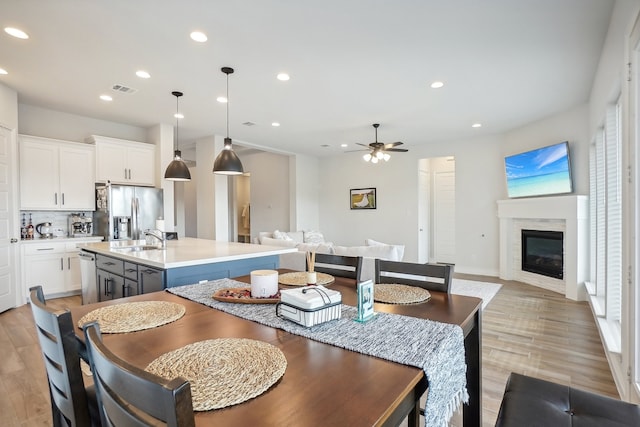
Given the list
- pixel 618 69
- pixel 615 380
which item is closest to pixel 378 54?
pixel 618 69

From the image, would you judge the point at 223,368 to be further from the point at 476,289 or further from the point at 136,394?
the point at 476,289

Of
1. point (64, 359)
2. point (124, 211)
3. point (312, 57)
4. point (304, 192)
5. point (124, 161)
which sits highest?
point (312, 57)

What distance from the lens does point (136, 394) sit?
59 centimetres

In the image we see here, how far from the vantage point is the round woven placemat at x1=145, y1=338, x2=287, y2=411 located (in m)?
0.75

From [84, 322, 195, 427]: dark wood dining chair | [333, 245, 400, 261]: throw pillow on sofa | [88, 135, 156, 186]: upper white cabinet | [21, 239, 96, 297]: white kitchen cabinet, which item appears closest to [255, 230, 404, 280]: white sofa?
[333, 245, 400, 261]: throw pillow on sofa

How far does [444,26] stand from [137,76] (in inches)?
129

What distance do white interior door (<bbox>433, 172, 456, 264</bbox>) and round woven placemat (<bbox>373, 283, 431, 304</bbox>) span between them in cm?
689

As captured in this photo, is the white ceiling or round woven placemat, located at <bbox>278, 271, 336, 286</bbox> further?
the white ceiling

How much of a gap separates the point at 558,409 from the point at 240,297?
53.2 inches

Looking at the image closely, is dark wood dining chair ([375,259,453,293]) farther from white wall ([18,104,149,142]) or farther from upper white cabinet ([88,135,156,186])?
white wall ([18,104,149,142])

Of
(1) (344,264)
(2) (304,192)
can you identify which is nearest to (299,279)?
(1) (344,264)

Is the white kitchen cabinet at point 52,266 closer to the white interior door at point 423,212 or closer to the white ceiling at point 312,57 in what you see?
the white ceiling at point 312,57

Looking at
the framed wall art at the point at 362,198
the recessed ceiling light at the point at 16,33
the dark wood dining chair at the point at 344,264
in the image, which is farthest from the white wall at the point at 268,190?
the dark wood dining chair at the point at 344,264

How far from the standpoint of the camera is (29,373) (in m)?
2.59
